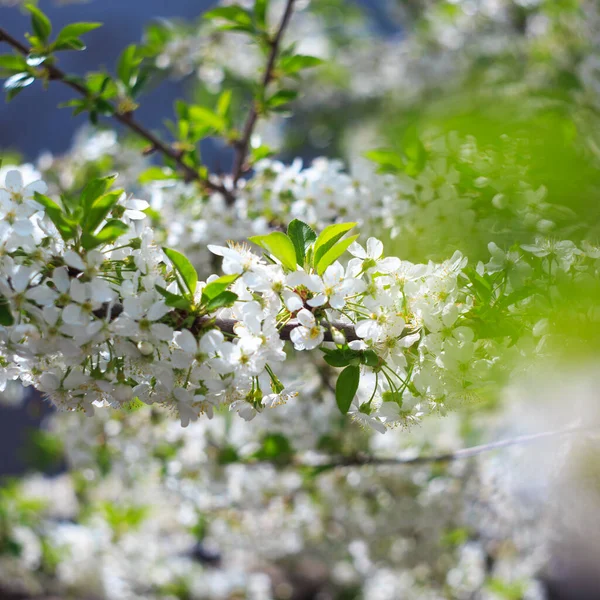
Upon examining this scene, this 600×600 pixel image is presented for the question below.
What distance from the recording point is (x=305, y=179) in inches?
59.4

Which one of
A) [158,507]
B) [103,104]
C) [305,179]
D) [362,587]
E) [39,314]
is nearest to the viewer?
[39,314]

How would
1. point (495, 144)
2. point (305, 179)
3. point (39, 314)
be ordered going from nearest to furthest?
point (495, 144), point (39, 314), point (305, 179)

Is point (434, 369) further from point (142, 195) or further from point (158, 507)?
point (158, 507)

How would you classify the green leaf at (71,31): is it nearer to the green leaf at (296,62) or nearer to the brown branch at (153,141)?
the brown branch at (153,141)

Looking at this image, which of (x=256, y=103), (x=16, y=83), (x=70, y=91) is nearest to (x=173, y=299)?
(x=16, y=83)

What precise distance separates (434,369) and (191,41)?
200 cm

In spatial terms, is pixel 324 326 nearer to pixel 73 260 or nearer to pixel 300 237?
pixel 300 237

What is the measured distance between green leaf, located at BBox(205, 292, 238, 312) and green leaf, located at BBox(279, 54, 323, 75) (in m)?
0.94

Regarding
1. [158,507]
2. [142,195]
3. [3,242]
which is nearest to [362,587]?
[158,507]

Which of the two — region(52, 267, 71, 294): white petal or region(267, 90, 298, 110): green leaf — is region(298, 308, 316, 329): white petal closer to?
region(52, 267, 71, 294): white petal

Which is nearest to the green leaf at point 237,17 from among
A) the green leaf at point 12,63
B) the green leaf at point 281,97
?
the green leaf at point 281,97

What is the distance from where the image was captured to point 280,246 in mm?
759

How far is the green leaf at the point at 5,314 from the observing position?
0.72 metres

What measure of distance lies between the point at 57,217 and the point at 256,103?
3.10ft
